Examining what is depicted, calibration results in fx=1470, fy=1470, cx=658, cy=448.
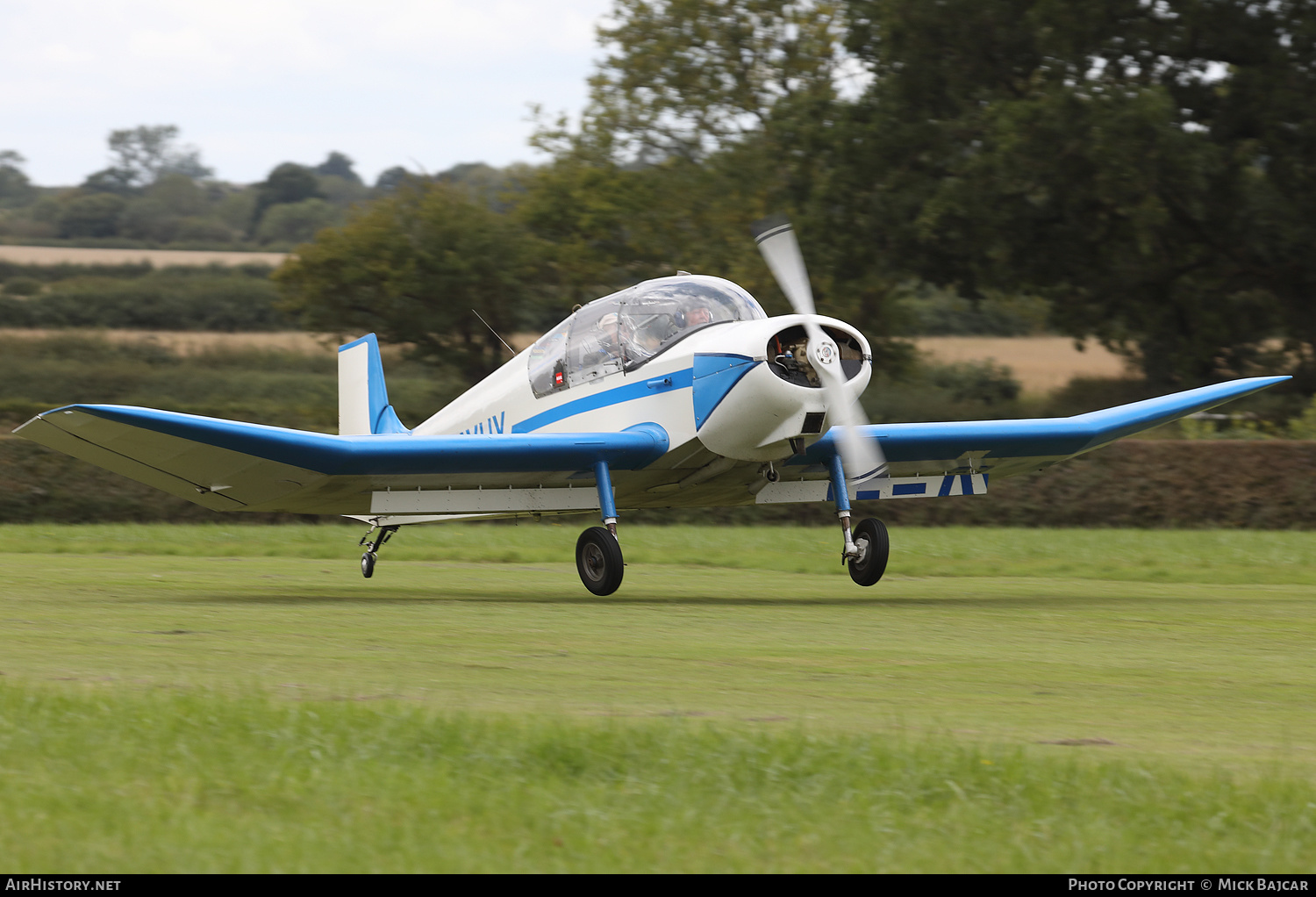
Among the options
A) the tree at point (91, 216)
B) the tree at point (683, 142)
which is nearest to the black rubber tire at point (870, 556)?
the tree at point (683, 142)

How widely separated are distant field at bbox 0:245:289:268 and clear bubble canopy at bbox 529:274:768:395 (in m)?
52.8

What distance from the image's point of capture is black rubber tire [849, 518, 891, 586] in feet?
43.2

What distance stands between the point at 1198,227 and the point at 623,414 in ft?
76.8

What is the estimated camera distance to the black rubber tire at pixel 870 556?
13172mm

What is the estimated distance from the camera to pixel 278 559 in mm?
19234

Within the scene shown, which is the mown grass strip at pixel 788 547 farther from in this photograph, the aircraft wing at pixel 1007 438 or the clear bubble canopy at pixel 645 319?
the clear bubble canopy at pixel 645 319

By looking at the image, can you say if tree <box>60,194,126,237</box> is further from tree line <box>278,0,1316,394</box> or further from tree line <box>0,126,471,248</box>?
tree line <box>278,0,1316,394</box>

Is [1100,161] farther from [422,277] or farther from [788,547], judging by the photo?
[422,277]

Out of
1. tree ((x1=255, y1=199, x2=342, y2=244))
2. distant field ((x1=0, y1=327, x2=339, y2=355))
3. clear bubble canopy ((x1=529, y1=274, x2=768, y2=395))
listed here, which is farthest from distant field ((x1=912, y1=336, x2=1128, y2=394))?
tree ((x1=255, y1=199, x2=342, y2=244))

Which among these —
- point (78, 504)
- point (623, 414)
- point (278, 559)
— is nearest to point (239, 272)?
point (78, 504)

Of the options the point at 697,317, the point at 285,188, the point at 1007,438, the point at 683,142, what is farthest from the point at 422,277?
the point at 285,188

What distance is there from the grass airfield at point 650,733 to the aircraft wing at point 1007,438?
1.82 metres

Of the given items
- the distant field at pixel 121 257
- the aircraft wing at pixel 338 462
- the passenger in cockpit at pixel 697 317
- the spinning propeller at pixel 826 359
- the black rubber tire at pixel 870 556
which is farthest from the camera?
the distant field at pixel 121 257
